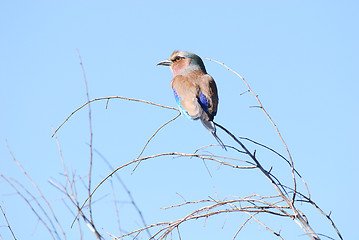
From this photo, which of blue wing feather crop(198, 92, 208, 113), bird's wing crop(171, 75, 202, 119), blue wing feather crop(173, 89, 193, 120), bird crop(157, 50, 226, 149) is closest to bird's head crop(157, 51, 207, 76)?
bird crop(157, 50, 226, 149)

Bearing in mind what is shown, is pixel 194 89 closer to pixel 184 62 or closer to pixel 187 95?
pixel 187 95

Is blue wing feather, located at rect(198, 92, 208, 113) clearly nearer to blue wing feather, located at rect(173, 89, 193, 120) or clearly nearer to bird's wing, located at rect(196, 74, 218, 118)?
bird's wing, located at rect(196, 74, 218, 118)

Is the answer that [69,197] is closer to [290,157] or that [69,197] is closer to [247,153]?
[247,153]

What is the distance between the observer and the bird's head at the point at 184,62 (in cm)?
523

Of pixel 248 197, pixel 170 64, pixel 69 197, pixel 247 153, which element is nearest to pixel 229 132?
pixel 247 153

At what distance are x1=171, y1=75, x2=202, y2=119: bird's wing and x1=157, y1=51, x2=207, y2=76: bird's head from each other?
0.90 ft

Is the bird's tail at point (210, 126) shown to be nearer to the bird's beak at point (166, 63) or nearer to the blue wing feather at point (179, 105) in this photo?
the blue wing feather at point (179, 105)

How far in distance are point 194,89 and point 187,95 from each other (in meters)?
0.11

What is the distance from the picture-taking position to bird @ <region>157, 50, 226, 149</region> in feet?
14.4

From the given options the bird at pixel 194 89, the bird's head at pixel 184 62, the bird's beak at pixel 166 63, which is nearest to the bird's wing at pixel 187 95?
the bird at pixel 194 89

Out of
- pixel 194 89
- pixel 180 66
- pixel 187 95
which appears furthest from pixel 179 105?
pixel 180 66

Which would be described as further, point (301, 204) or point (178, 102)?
point (178, 102)

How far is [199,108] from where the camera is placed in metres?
4.42

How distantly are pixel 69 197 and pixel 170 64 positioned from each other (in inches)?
129
